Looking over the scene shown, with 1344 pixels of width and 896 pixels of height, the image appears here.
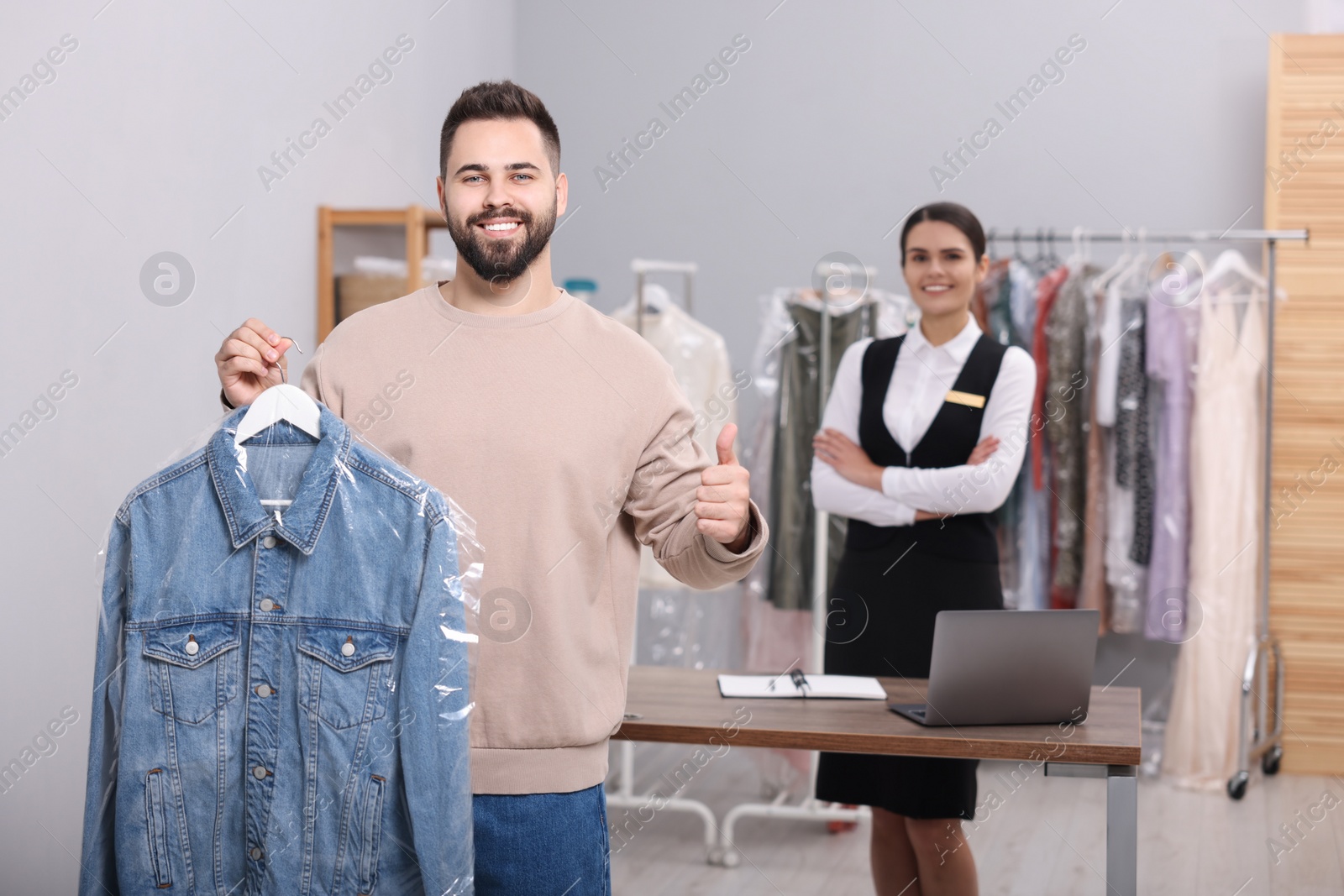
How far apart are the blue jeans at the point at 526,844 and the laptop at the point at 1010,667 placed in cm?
66

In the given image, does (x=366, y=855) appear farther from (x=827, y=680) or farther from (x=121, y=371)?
(x=121, y=371)

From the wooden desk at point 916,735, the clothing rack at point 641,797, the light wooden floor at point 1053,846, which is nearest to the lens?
the wooden desk at point 916,735

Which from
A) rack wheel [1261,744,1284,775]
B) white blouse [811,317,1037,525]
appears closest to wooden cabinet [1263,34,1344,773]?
rack wheel [1261,744,1284,775]

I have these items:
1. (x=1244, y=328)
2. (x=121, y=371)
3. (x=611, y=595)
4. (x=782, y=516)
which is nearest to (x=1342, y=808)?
(x=1244, y=328)

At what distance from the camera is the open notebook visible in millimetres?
2061

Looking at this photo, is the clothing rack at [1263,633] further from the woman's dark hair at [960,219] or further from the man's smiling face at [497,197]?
the man's smiling face at [497,197]

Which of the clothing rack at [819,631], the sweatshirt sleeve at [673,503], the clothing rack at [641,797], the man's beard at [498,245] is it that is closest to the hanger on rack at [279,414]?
the man's beard at [498,245]

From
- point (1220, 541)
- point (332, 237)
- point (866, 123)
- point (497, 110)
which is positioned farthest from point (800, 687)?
point (866, 123)

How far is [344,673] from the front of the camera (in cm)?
124

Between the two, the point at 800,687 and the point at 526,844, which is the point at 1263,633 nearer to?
the point at 800,687

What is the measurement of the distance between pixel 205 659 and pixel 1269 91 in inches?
153

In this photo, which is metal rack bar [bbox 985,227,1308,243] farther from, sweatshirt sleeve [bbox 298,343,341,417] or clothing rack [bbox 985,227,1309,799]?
sweatshirt sleeve [bbox 298,343,341,417]

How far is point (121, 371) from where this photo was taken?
2465 millimetres

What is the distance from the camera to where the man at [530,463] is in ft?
4.57
